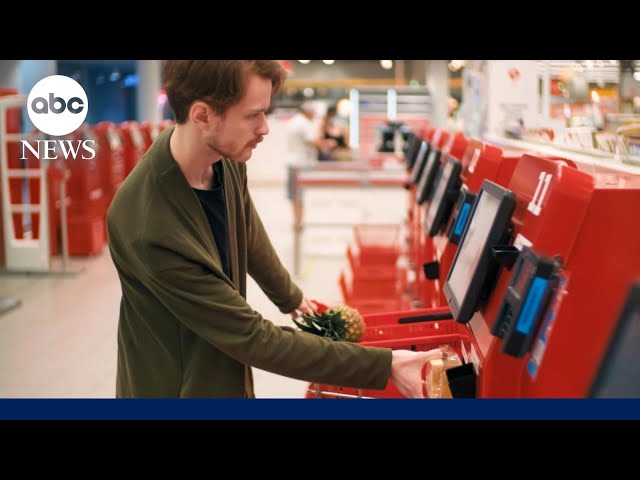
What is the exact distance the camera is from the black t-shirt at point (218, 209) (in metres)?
2.15

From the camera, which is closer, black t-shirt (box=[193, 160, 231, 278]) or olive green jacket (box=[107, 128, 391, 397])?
olive green jacket (box=[107, 128, 391, 397])

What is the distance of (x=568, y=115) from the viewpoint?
6.05 metres

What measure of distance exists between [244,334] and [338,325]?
45 cm

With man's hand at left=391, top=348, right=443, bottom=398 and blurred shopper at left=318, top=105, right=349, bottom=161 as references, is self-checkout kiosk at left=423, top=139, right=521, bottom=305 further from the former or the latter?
blurred shopper at left=318, top=105, right=349, bottom=161

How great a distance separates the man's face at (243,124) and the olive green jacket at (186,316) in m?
0.13

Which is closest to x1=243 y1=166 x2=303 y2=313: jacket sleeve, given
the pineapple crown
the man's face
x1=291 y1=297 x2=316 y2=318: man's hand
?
x1=291 y1=297 x2=316 y2=318: man's hand

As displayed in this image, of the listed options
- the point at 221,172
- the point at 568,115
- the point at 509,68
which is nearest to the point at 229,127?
the point at 221,172

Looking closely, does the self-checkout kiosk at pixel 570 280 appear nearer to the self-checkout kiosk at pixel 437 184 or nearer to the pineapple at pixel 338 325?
the pineapple at pixel 338 325

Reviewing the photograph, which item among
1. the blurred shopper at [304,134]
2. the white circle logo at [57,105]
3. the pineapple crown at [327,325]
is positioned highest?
the white circle logo at [57,105]

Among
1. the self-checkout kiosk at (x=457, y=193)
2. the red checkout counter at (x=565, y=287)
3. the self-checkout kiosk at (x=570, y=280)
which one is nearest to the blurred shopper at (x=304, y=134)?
the self-checkout kiosk at (x=457, y=193)

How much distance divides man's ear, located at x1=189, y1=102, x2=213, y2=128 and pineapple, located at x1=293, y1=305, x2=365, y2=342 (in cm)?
71

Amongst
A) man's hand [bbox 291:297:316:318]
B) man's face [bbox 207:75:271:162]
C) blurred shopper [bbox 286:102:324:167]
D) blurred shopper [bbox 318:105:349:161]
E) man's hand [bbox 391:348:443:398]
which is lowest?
blurred shopper [bbox 318:105:349:161]

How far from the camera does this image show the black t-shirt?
7.06ft
